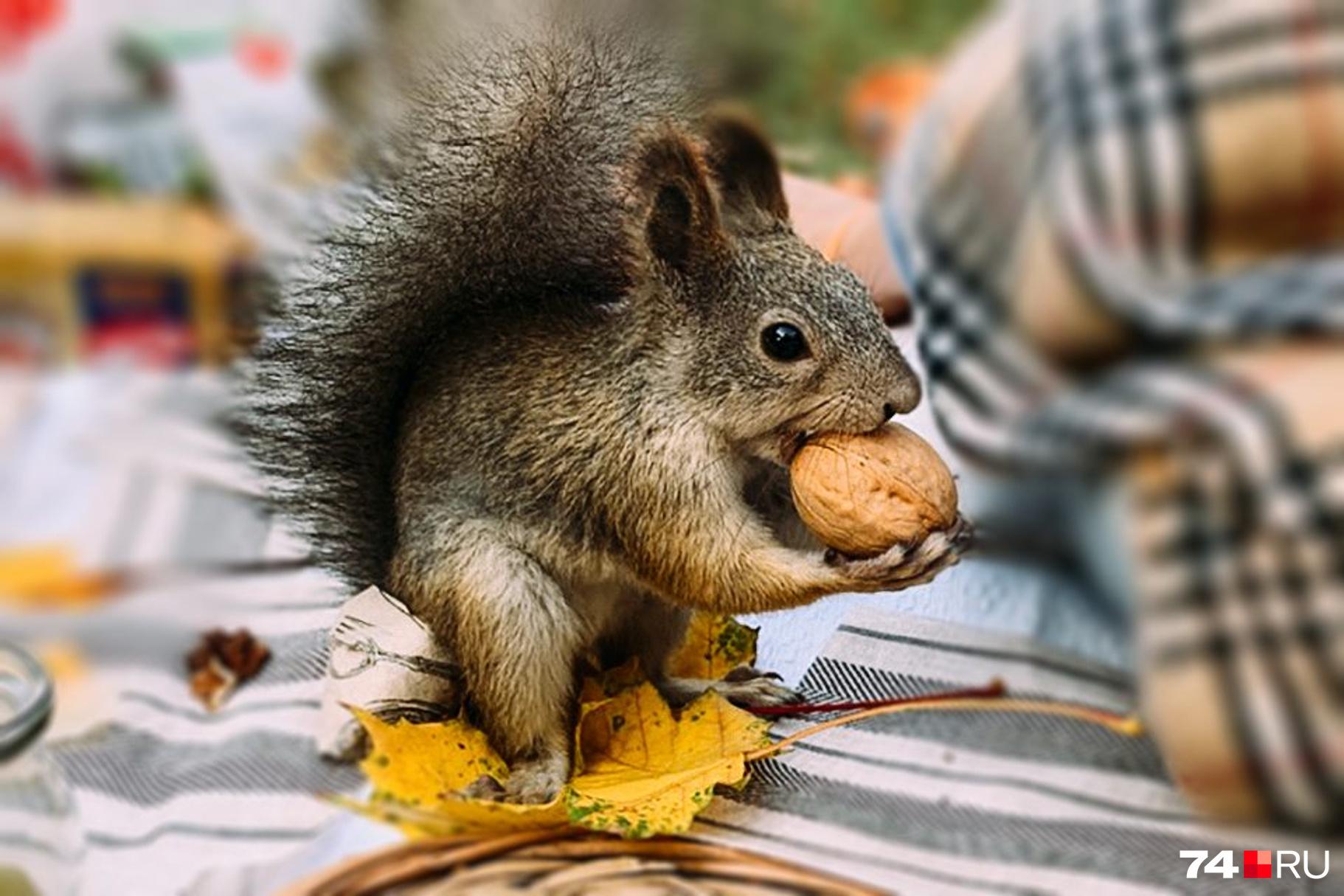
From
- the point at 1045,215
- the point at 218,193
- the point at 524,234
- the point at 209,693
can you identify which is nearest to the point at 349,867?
the point at 209,693

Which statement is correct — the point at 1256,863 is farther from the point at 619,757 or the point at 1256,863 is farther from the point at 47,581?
the point at 47,581

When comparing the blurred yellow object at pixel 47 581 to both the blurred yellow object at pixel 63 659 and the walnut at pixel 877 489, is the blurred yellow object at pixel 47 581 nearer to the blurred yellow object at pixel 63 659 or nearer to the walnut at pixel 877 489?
the blurred yellow object at pixel 63 659

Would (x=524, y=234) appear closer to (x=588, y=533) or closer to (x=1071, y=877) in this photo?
(x=588, y=533)

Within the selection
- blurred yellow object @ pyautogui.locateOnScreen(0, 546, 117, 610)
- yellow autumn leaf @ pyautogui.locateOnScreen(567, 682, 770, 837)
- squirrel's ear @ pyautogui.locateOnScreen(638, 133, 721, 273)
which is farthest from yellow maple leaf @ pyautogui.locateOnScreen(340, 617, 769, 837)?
blurred yellow object @ pyautogui.locateOnScreen(0, 546, 117, 610)

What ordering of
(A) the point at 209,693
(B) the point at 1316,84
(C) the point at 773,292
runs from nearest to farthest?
(B) the point at 1316,84 → (C) the point at 773,292 → (A) the point at 209,693

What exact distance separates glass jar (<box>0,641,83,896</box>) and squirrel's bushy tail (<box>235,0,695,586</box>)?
0.46 ft

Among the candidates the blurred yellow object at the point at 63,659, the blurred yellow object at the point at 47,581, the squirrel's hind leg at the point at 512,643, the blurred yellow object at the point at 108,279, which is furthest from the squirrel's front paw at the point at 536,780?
the blurred yellow object at the point at 108,279

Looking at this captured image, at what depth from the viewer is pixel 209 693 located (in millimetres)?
596

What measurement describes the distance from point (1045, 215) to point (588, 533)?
0.19 meters

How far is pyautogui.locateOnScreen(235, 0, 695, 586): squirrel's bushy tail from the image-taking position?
424mm

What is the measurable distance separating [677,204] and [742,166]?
0.10 feet

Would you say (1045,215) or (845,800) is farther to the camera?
(845,800)

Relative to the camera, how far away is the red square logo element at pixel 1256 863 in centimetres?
40

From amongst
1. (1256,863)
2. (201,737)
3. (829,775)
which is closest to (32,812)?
(201,737)
